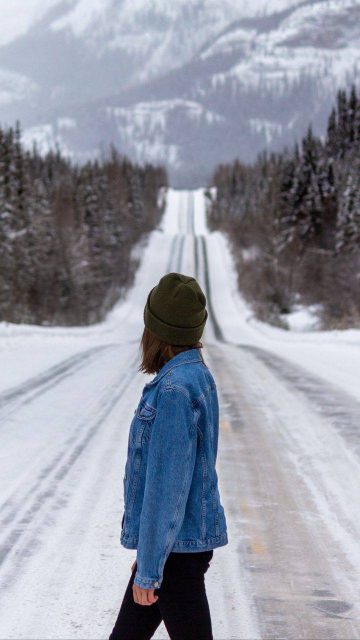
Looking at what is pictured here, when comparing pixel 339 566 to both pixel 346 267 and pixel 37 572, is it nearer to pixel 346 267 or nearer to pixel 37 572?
pixel 37 572

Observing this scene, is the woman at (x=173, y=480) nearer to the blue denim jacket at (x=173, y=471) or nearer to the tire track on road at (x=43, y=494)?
the blue denim jacket at (x=173, y=471)

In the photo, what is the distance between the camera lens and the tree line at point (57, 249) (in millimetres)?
48094

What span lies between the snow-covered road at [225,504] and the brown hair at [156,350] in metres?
1.78

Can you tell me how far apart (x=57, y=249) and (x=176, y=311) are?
56.1 meters

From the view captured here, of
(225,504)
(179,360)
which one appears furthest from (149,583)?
(225,504)

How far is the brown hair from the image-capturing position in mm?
2613

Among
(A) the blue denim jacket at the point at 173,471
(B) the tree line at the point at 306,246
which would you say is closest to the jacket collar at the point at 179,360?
(A) the blue denim jacket at the point at 173,471

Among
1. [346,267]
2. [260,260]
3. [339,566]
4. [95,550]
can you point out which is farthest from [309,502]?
[260,260]

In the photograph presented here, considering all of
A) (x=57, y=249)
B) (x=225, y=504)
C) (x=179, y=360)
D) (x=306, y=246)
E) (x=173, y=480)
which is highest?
(x=179, y=360)

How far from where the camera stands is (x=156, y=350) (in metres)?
2.62

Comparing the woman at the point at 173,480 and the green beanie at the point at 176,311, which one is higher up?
the green beanie at the point at 176,311

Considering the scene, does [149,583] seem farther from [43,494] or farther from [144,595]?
[43,494]

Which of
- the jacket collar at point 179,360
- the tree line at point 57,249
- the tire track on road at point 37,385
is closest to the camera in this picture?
the jacket collar at point 179,360

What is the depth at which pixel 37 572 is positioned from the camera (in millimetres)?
4391
